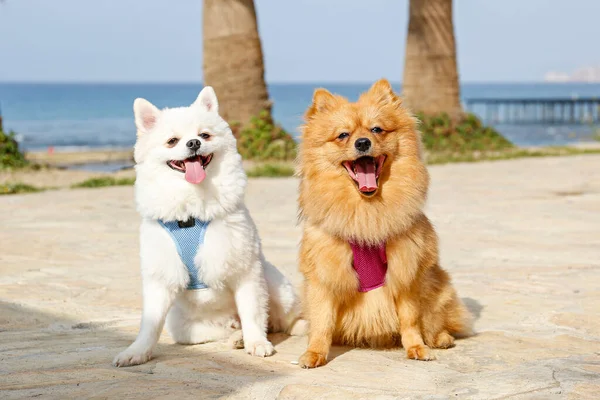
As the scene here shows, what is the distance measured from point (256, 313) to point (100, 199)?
23.0 feet

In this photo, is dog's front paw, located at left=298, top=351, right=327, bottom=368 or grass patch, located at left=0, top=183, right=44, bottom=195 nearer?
dog's front paw, located at left=298, top=351, right=327, bottom=368

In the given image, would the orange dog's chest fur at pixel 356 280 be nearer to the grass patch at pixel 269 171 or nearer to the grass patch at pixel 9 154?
the grass patch at pixel 269 171

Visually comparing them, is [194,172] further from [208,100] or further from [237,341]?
[237,341]

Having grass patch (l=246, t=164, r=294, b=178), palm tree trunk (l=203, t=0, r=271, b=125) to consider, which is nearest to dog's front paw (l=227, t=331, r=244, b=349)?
grass patch (l=246, t=164, r=294, b=178)

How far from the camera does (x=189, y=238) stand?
14.4 ft

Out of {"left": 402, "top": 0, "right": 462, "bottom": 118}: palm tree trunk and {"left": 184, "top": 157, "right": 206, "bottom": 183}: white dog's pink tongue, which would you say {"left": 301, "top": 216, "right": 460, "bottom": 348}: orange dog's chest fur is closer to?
{"left": 184, "top": 157, "right": 206, "bottom": 183}: white dog's pink tongue

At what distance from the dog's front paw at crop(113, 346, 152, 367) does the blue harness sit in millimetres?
473

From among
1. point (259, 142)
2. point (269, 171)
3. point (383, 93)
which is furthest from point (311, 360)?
point (259, 142)

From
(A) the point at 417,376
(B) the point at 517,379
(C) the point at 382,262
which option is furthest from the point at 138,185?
(B) the point at 517,379

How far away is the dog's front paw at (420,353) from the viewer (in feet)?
14.1

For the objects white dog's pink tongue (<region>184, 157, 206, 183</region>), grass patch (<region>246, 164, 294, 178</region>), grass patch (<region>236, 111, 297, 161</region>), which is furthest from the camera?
grass patch (<region>236, 111, 297, 161</region>)

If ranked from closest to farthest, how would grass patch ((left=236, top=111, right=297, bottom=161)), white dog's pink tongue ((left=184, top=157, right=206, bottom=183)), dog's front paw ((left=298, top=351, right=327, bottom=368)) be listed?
dog's front paw ((left=298, top=351, right=327, bottom=368))
white dog's pink tongue ((left=184, top=157, right=206, bottom=183))
grass patch ((left=236, top=111, right=297, bottom=161))

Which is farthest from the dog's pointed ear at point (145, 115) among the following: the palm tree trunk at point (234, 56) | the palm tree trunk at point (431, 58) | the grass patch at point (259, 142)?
the palm tree trunk at point (431, 58)

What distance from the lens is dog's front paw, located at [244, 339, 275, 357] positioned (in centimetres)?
436
